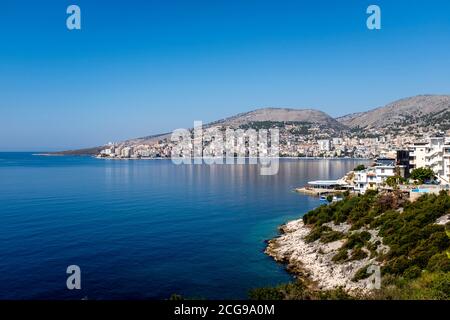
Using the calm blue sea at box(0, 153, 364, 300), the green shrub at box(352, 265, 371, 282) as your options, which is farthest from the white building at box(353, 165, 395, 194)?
the green shrub at box(352, 265, 371, 282)

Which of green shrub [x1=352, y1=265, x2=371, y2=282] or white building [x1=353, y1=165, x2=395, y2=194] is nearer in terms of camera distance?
green shrub [x1=352, y1=265, x2=371, y2=282]

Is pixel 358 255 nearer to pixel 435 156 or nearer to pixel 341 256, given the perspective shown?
pixel 341 256

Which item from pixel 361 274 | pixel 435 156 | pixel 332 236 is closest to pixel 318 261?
pixel 332 236

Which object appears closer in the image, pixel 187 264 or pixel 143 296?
pixel 143 296

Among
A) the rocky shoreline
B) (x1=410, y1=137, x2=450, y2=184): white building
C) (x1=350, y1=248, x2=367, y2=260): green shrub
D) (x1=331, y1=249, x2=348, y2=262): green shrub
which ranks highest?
(x1=410, y1=137, x2=450, y2=184): white building

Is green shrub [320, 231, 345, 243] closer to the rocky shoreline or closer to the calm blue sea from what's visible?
the rocky shoreline

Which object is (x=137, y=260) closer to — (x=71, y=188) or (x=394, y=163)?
(x=394, y=163)

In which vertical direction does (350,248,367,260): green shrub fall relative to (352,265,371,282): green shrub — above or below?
above

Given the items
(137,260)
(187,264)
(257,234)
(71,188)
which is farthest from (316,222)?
(71,188)
